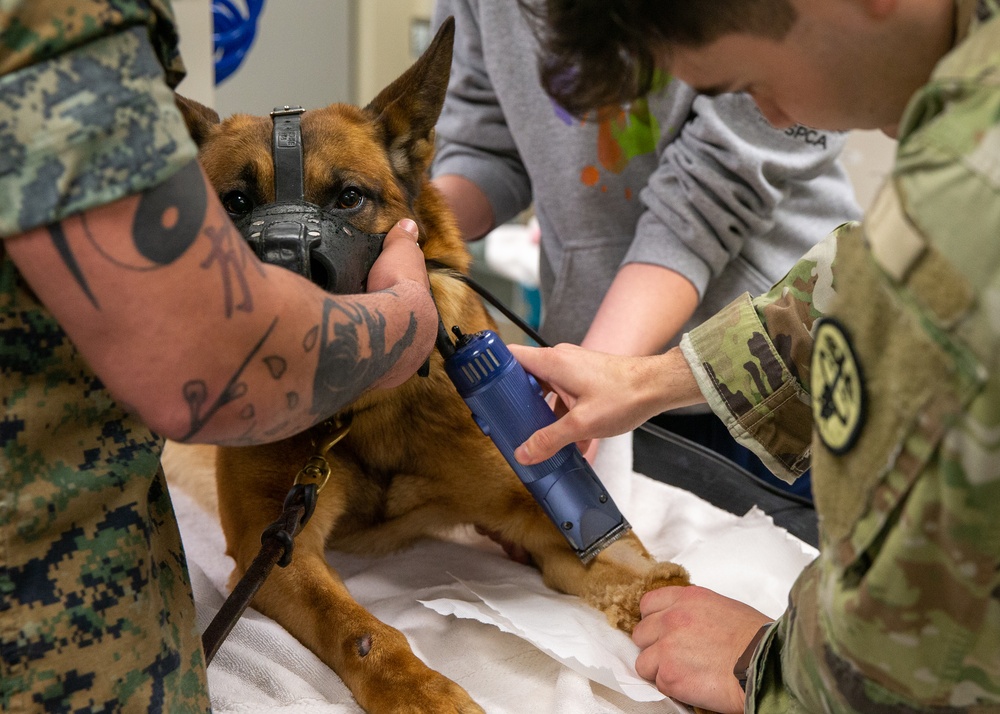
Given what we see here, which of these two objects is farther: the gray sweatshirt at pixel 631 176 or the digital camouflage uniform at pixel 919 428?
the gray sweatshirt at pixel 631 176

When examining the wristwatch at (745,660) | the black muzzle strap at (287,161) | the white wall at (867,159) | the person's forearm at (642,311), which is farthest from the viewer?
the white wall at (867,159)

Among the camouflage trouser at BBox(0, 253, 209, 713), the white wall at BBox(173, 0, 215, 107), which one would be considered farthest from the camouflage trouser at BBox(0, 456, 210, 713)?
the white wall at BBox(173, 0, 215, 107)

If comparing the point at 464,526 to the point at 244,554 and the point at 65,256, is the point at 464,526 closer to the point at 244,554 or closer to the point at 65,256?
the point at 244,554

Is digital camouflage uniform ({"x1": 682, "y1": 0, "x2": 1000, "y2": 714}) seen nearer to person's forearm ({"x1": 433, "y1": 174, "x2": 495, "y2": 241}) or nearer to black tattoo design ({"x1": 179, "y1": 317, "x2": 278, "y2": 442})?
black tattoo design ({"x1": 179, "y1": 317, "x2": 278, "y2": 442})

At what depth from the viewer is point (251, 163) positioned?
1037 mm

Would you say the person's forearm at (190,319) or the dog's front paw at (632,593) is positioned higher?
the person's forearm at (190,319)

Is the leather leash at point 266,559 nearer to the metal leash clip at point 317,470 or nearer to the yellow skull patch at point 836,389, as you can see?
the metal leash clip at point 317,470

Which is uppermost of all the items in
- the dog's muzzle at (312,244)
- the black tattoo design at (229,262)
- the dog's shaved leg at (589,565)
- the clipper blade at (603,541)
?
the black tattoo design at (229,262)

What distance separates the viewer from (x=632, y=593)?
3.30ft

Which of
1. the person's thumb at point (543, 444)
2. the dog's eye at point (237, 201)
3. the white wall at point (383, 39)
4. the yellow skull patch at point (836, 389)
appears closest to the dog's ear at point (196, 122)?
the dog's eye at point (237, 201)

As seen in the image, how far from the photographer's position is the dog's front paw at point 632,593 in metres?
0.99

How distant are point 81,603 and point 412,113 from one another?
2.61ft

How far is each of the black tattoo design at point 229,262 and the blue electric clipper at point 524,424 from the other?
41cm

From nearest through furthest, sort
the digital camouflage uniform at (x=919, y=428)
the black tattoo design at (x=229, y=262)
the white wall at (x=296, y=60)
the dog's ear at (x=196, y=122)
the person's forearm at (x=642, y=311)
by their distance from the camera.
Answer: the digital camouflage uniform at (x=919, y=428)
the black tattoo design at (x=229, y=262)
the dog's ear at (x=196, y=122)
the person's forearm at (x=642, y=311)
the white wall at (x=296, y=60)
